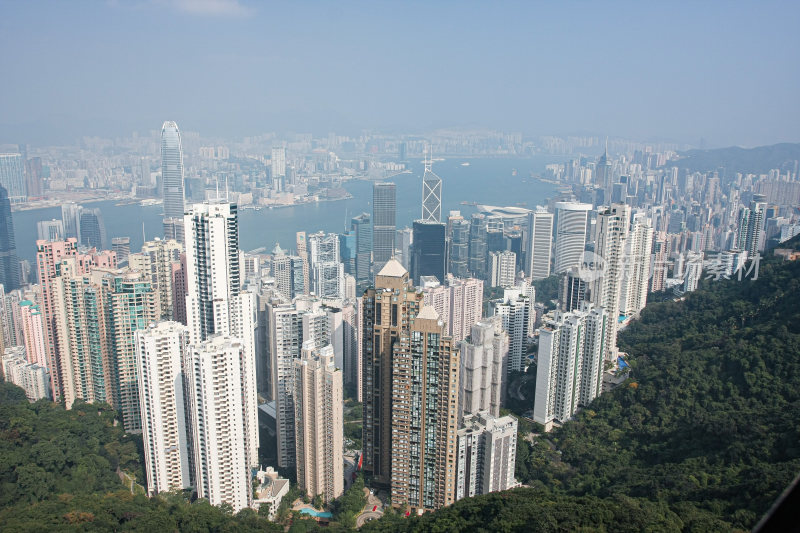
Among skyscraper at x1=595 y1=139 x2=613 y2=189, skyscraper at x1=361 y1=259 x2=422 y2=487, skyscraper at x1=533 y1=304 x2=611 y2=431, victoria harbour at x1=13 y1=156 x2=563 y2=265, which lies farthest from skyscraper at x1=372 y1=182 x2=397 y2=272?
skyscraper at x1=361 y1=259 x2=422 y2=487

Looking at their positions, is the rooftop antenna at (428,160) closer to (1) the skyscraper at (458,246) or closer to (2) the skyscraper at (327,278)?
(1) the skyscraper at (458,246)

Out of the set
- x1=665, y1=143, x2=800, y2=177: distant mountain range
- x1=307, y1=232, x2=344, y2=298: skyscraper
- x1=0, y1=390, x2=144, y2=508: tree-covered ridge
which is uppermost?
x1=665, y1=143, x2=800, y2=177: distant mountain range

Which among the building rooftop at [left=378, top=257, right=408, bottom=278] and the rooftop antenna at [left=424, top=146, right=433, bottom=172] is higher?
the rooftop antenna at [left=424, top=146, right=433, bottom=172]

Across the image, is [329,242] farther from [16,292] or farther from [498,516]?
[498,516]

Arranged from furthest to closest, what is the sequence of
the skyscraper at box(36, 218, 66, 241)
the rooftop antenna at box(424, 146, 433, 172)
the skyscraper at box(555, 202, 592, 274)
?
the rooftop antenna at box(424, 146, 433, 172)
the skyscraper at box(555, 202, 592, 274)
the skyscraper at box(36, 218, 66, 241)

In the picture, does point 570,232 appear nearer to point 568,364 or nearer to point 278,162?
point 568,364

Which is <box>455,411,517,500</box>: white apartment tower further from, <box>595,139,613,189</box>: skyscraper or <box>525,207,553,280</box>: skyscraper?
<box>595,139,613,189</box>: skyscraper

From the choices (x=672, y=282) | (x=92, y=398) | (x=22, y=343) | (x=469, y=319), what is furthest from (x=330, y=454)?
(x=672, y=282)
